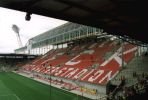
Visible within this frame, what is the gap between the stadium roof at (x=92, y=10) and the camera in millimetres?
8516

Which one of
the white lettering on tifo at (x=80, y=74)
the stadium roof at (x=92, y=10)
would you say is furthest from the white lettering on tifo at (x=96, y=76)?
the stadium roof at (x=92, y=10)

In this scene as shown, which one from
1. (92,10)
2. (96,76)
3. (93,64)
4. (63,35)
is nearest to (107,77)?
(96,76)

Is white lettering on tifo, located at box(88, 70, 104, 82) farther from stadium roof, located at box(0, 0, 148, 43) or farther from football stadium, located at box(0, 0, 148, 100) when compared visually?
stadium roof, located at box(0, 0, 148, 43)

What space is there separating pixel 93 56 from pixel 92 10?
3156cm

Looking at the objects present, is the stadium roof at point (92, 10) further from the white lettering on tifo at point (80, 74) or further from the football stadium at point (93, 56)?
the white lettering on tifo at point (80, 74)

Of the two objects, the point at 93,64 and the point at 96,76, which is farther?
the point at 93,64

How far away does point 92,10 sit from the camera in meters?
9.59

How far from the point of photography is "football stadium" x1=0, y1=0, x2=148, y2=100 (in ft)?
30.3

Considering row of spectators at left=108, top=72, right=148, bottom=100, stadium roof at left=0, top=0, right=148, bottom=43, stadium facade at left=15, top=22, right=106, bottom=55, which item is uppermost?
stadium facade at left=15, top=22, right=106, bottom=55

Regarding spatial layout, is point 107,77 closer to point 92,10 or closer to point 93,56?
point 93,56

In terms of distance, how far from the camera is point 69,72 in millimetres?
40250

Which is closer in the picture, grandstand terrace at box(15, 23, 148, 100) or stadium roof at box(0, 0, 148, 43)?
stadium roof at box(0, 0, 148, 43)

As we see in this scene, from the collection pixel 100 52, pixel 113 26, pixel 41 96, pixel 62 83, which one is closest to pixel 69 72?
pixel 62 83

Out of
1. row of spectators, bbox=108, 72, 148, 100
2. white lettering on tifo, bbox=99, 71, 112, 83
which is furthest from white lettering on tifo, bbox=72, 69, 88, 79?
row of spectators, bbox=108, 72, 148, 100
